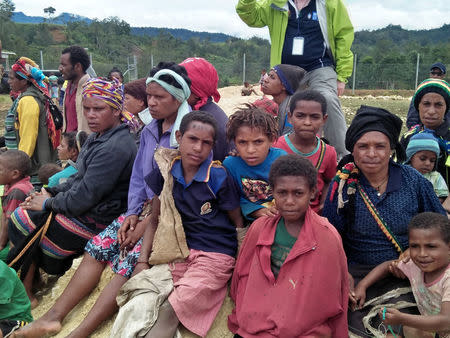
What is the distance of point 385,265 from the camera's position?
2848mm

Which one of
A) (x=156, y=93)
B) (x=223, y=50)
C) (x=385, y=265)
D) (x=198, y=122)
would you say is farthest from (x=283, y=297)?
(x=223, y=50)

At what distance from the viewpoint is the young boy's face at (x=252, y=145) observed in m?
3.14

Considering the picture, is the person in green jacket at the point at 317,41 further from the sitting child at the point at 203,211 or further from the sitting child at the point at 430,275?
the sitting child at the point at 430,275

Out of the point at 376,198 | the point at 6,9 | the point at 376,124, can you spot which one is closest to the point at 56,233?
the point at 376,198

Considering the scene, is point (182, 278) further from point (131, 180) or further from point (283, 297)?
point (131, 180)

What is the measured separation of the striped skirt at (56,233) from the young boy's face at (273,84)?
216 centimetres

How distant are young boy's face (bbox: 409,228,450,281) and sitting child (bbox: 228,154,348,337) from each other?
0.44 meters

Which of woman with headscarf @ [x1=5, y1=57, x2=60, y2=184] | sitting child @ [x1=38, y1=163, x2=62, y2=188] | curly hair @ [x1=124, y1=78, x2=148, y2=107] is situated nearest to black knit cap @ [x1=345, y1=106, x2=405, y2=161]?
curly hair @ [x1=124, y1=78, x2=148, y2=107]

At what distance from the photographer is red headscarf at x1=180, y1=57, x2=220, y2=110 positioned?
3.94 m

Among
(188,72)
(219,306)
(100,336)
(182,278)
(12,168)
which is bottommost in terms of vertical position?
(100,336)

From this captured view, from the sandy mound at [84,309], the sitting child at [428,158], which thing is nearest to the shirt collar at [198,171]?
the sandy mound at [84,309]

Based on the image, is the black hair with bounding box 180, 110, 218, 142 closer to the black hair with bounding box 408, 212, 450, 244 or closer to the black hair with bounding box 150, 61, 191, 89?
the black hair with bounding box 150, 61, 191, 89

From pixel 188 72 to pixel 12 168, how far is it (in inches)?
81.4

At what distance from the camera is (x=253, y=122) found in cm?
315
